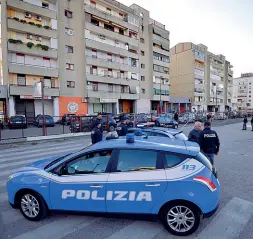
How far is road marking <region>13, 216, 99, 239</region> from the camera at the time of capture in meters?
2.76

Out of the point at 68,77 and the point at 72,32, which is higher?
the point at 72,32

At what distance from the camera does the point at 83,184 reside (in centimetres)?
285

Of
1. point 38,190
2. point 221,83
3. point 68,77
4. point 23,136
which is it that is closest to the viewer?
point 38,190

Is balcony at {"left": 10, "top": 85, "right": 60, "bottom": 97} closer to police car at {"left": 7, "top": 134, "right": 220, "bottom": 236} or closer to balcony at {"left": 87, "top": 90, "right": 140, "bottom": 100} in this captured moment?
balcony at {"left": 87, "top": 90, "right": 140, "bottom": 100}

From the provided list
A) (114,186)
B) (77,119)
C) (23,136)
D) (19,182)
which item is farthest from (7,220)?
(77,119)

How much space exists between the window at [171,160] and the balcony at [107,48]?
99.3 feet

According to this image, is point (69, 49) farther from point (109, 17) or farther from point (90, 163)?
point (90, 163)

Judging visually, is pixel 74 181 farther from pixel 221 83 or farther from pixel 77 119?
pixel 221 83

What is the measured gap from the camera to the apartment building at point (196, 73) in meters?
49.5

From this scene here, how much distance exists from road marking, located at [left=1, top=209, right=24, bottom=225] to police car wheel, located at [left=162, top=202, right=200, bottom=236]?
8.53ft

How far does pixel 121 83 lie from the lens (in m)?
33.7

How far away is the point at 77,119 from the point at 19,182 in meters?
11.4

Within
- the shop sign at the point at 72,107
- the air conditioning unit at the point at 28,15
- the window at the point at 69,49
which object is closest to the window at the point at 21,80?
the shop sign at the point at 72,107

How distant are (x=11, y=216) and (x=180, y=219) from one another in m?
2.99
